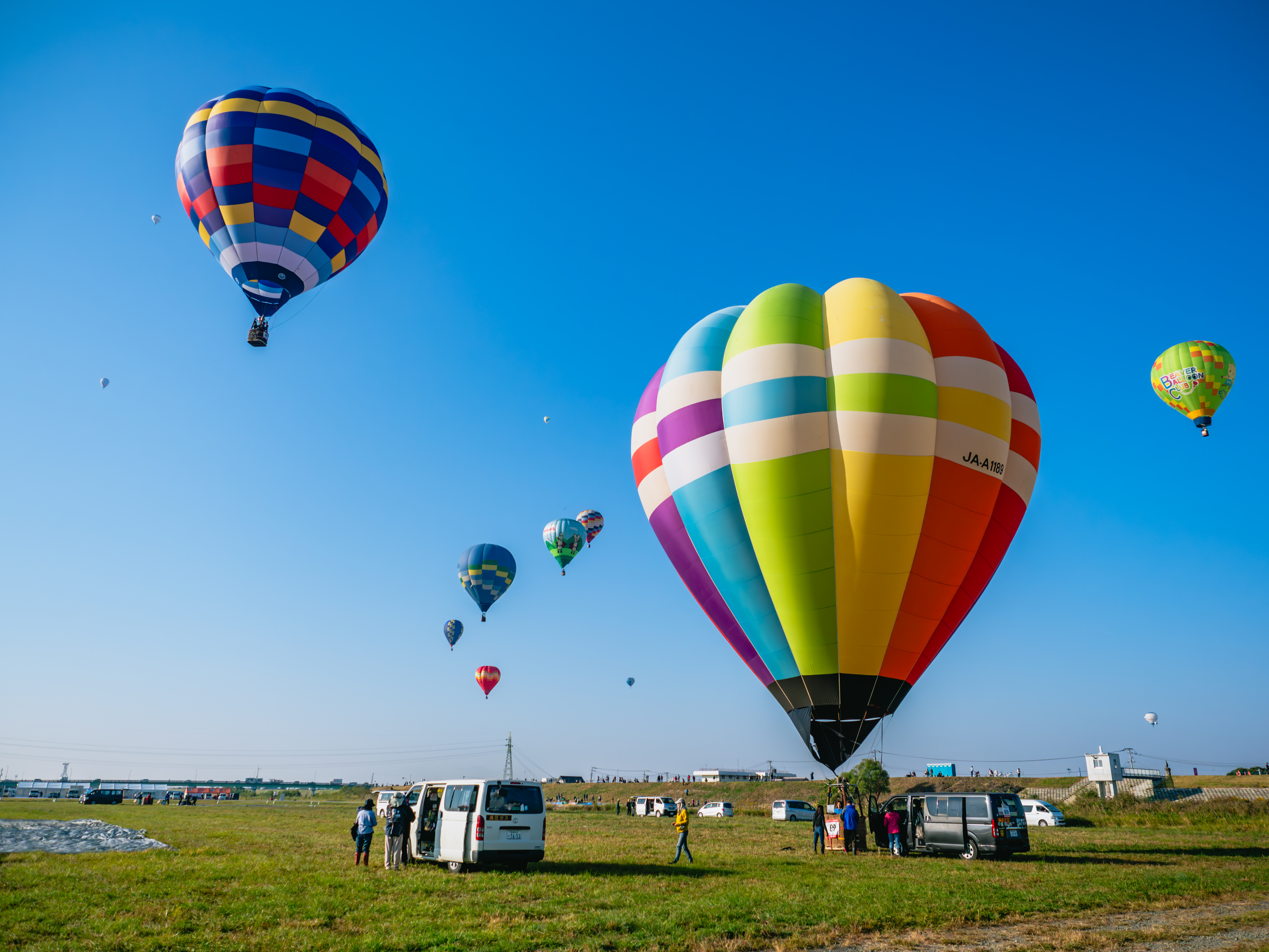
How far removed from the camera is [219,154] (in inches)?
886

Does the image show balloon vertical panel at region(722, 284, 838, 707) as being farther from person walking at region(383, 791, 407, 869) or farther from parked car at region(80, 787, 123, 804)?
parked car at region(80, 787, 123, 804)

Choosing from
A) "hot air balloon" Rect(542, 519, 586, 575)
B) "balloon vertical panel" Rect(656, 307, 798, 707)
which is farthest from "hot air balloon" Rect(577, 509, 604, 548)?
"balloon vertical panel" Rect(656, 307, 798, 707)

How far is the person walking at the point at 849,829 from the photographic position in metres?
21.9

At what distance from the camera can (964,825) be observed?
2052 cm

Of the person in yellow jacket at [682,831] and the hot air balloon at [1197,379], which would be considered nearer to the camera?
Answer: the person in yellow jacket at [682,831]

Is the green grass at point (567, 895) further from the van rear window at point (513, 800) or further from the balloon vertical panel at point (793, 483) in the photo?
the balloon vertical panel at point (793, 483)

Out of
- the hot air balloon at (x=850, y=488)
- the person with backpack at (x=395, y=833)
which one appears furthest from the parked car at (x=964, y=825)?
the person with backpack at (x=395, y=833)

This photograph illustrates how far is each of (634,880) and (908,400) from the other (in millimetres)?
11314

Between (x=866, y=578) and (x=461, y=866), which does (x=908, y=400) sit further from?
(x=461, y=866)

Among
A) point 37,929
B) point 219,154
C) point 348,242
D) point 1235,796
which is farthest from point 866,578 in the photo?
point 1235,796

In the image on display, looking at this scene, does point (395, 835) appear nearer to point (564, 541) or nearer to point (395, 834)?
point (395, 834)

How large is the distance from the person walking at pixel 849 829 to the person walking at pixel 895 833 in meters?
1.06

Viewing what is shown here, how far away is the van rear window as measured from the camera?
15.7 m

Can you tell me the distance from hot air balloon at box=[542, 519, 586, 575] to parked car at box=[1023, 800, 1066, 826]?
2763cm
